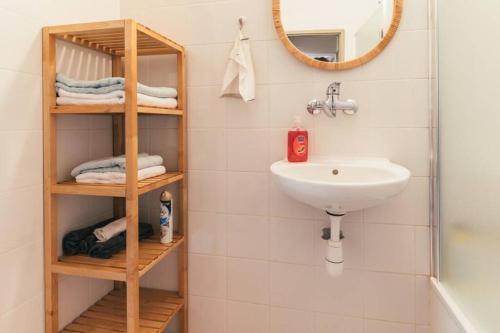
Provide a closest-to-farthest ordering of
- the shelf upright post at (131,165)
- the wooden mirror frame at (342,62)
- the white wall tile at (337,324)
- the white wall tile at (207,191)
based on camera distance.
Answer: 1. the shelf upright post at (131,165)
2. the wooden mirror frame at (342,62)
3. the white wall tile at (337,324)
4. the white wall tile at (207,191)

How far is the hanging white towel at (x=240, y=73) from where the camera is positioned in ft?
4.58

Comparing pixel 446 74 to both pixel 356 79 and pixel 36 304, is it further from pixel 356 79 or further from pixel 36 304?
pixel 36 304

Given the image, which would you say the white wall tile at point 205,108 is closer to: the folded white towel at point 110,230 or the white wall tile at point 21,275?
the folded white towel at point 110,230

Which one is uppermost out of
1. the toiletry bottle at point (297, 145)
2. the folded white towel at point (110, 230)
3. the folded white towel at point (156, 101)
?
the folded white towel at point (156, 101)

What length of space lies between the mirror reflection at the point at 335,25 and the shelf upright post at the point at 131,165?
63 cm

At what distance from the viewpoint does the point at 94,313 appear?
141 centimetres

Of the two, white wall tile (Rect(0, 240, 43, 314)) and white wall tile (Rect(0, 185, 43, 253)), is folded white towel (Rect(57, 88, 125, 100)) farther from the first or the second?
white wall tile (Rect(0, 240, 43, 314))

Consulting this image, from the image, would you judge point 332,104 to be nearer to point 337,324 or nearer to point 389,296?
point 389,296

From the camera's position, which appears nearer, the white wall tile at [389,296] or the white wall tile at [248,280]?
the white wall tile at [389,296]

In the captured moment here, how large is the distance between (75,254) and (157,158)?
0.46m

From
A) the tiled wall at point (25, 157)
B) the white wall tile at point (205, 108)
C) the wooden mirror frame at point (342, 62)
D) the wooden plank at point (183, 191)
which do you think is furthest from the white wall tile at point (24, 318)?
the wooden mirror frame at point (342, 62)

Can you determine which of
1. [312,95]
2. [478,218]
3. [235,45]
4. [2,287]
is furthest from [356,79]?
[2,287]

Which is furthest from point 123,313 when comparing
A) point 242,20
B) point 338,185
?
point 242,20

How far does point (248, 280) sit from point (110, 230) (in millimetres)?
607
